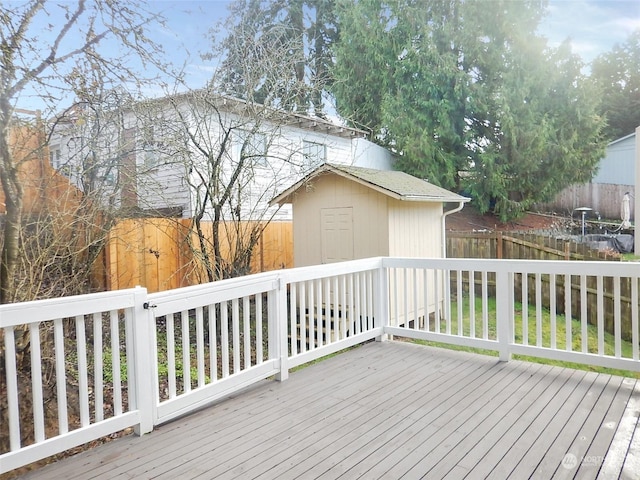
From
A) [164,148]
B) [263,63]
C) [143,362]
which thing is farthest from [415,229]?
[143,362]

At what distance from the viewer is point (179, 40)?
5504 millimetres

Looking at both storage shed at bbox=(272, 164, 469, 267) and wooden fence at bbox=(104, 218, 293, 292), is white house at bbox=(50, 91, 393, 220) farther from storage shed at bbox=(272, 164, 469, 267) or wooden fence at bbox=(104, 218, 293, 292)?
storage shed at bbox=(272, 164, 469, 267)

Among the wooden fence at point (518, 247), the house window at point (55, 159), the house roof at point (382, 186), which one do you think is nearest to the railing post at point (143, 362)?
the house window at point (55, 159)

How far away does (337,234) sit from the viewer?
7.18 meters

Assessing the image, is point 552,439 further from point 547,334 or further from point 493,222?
point 493,222

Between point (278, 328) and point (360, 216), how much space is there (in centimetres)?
360

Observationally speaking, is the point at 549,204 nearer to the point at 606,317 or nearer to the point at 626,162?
the point at 626,162

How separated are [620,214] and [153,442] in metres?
15.6

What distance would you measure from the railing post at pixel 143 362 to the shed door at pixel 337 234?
4562 mm

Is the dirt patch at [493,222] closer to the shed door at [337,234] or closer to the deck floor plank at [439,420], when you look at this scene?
the shed door at [337,234]

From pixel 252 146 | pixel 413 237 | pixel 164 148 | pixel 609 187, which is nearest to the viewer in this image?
pixel 164 148

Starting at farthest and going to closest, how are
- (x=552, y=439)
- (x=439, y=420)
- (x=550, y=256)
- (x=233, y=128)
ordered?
(x=550, y=256) < (x=233, y=128) < (x=439, y=420) < (x=552, y=439)

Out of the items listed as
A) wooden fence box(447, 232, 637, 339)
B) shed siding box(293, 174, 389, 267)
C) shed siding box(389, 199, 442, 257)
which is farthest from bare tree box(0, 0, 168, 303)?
wooden fence box(447, 232, 637, 339)

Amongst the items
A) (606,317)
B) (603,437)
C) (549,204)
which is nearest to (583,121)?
(549,204)
